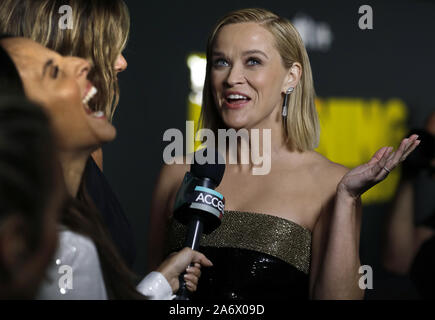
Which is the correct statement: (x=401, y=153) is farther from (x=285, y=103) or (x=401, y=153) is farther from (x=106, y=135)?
(x=106, y=135)

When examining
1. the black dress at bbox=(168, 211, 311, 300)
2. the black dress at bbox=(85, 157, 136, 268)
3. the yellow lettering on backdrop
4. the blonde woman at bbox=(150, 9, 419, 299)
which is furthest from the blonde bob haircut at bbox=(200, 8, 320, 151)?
the yellow lettering on backdrop

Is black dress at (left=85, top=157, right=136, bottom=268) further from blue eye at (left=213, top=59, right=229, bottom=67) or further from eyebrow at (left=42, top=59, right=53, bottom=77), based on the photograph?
blue eye at (left=213, top=59, right=229, bottom=67)

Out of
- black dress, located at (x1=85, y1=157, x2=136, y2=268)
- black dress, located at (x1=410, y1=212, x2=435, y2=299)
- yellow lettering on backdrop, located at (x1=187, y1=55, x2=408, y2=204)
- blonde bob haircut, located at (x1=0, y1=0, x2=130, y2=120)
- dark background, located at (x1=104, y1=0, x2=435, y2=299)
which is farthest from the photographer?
yellow lettering on backdrop, located at (x1=187, y1=55, x2=408, y2=204)

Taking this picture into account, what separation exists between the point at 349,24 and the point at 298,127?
343cm

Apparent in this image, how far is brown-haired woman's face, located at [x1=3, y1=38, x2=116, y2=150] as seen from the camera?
0.88m

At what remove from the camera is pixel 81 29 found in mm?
1067

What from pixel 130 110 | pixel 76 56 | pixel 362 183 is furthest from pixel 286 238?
pixel 130 110

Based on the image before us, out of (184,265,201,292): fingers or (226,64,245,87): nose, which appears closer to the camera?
(184,265,201,292): fingers

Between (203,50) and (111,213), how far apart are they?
3.14m

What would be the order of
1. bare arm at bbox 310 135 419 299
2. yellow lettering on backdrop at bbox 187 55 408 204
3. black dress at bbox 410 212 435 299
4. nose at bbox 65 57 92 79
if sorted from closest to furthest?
nose at bbox 65 57 92 79, bare arm at bbox 310 135 419 299, black dress at bbox 410 212 435 299, yellow lettering on backdrop at bbox 187 55 408 204

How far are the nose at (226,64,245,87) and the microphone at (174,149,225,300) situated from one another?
1.35 ft

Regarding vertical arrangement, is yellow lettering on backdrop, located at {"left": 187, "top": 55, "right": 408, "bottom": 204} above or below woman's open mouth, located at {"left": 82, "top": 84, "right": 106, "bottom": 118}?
above

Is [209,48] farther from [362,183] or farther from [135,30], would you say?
[135,30]

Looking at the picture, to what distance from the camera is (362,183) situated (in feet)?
4.25
